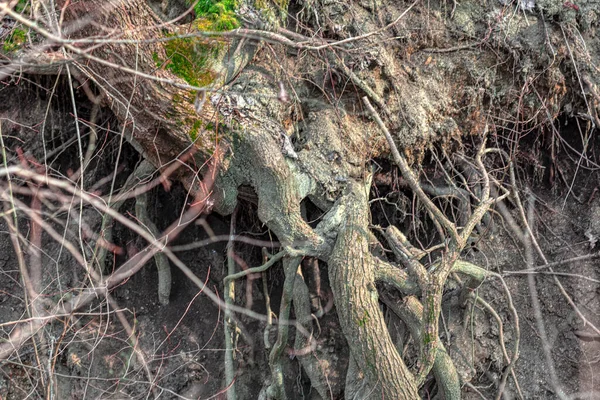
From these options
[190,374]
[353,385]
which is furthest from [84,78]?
[353,385]

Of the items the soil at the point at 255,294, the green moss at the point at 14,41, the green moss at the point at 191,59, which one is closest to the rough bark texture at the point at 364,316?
the soil at the point at 255,294

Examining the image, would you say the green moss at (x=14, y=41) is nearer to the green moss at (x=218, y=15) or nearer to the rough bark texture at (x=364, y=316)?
the green moss at (x=218, y=15)

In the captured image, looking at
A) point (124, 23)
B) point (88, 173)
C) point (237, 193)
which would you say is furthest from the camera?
point (88, 173)

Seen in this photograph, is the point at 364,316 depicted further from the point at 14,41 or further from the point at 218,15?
the point at 14,41

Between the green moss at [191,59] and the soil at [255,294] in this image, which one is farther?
the soil at [255,294]

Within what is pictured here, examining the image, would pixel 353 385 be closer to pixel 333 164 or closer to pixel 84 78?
A: pixel 333 164

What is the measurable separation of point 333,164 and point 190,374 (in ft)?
4.99

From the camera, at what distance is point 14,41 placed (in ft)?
9.80

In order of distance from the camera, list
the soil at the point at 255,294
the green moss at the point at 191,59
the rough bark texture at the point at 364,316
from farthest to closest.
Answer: the soil at the point at 255,294, the green moss at the point at 191,59, the rough bark texture at the point at 364,316

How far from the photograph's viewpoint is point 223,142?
299cm

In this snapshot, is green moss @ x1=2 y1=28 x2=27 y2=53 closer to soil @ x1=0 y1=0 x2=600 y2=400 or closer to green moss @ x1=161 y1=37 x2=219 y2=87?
soil @ x1=0 y1=0 x2=600 y2=400

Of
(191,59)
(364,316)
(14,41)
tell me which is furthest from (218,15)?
(364,316)

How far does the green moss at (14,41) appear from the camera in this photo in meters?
2.94

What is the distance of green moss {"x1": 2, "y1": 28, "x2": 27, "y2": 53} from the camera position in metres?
2.94
